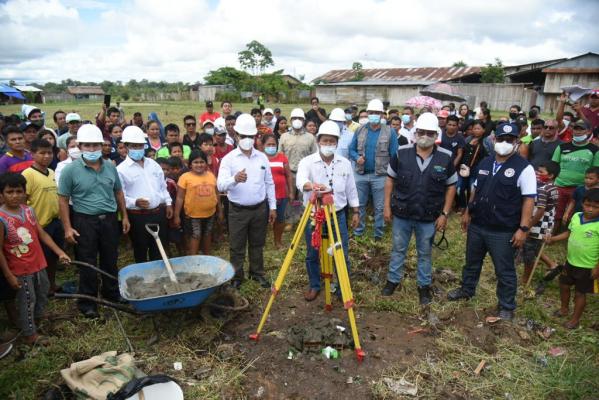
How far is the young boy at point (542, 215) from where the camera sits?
17.9 ft

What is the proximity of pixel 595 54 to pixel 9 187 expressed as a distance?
35.0 meters

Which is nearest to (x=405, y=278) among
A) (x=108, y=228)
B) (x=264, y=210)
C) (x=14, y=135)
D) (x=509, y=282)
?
(x=509, y=282)

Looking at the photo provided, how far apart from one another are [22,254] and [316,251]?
326 cm

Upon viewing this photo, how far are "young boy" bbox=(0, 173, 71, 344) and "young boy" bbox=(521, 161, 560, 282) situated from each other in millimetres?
5971

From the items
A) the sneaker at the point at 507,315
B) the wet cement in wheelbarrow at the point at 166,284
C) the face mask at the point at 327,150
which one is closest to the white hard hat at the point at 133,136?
the wet cement in wheelbarrow at the point at 166,284

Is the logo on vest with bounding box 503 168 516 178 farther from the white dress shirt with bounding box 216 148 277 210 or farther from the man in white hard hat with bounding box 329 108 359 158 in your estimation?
the man in white hard hat with bounding box 329 108 359 158

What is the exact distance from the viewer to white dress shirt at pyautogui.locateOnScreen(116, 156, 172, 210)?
509 centimetres

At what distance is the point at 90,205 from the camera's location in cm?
454

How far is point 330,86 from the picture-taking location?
4172 cm

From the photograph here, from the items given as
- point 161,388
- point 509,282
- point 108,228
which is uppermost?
point 108,228

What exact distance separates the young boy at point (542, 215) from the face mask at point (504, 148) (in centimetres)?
136

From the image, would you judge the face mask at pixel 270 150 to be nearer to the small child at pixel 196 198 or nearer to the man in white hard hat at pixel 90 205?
the small child at pixel 196 198

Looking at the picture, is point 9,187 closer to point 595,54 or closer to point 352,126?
point 352,126

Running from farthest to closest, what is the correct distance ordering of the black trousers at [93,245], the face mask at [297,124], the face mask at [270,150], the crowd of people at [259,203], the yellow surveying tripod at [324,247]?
1. the face mask at [297,124]
2. the face mask at [270,150]
3. the black trousers at [93,245]
4. the crowd of people at [259,203]
5. the yellow surveying tripod at [324,247]
